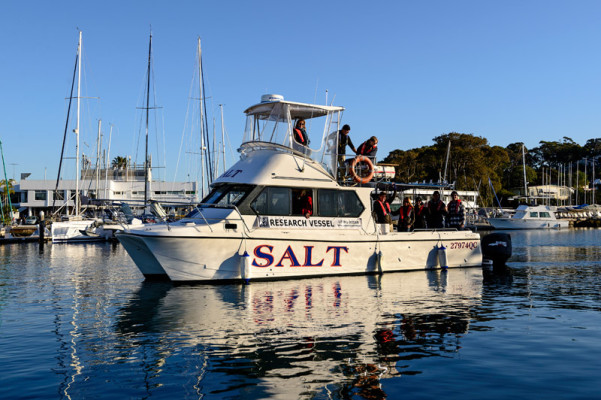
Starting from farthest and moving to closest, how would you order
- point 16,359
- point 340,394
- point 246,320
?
point 246,320
point 16,359
point 340,394

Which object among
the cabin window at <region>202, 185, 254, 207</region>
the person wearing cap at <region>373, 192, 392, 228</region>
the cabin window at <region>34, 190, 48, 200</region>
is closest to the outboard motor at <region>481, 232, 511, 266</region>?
the person wearing cap at <region>373, 192, 392, 228</region>

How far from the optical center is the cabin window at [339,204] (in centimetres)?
1586

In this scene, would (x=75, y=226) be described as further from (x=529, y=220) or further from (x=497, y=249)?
(x=529, y=220)

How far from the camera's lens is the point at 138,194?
76375 mm

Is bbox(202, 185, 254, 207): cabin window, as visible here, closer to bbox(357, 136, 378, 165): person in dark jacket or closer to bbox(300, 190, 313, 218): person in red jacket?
bbox(300, 190, 313, 218): person in red jacket

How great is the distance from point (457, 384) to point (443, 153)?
6634 cm

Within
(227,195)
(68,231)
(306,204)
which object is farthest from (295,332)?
(68,231)

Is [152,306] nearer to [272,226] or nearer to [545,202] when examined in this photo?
[272,226]

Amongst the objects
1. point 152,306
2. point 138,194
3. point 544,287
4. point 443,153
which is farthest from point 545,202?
point 152,306

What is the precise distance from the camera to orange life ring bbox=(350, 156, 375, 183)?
16469 mm

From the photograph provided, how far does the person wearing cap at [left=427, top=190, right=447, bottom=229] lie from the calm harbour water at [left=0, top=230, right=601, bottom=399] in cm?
374

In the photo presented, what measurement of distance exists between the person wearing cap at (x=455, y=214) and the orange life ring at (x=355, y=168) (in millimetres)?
3775

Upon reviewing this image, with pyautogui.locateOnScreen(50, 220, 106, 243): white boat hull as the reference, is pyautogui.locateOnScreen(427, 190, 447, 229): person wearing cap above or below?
above

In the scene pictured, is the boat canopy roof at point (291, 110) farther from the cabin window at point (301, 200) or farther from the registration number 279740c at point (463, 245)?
the registration number 279740c at point (463, 245)
